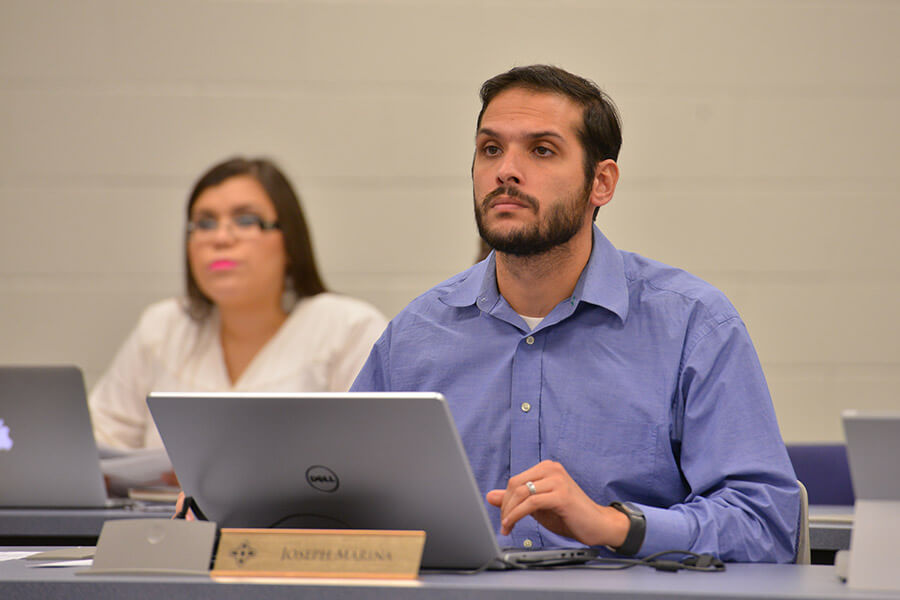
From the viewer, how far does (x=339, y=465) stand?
114 centimetres

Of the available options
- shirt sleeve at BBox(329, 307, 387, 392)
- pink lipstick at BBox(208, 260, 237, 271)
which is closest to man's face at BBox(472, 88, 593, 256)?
shirt sleeve at BBox(329, 307, 387, 392)

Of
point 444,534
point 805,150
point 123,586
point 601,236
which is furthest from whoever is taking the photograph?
point 805,150

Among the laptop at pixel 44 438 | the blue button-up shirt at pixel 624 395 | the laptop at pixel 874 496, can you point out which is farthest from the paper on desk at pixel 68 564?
the laptop at pixel 874 496

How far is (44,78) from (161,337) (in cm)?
104

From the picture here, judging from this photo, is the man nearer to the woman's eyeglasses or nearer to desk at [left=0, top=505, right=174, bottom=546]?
desk at [left=0, top=505, right=174, bottom=546]

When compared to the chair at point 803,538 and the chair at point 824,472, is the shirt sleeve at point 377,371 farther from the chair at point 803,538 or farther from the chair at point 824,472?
the chair at point 824,472

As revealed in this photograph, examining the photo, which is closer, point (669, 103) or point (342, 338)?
point (342, 338)

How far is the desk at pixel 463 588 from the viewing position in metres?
0.96

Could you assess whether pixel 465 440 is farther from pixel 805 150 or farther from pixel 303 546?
pixel 805 150

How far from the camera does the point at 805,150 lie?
3.48 m

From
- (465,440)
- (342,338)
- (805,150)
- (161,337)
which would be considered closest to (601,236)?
(465,440)

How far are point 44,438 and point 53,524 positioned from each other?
164 millimetres

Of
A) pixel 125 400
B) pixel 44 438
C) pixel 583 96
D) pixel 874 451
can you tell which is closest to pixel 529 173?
pixel 583 96

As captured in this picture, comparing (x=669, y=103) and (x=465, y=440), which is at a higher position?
(x=669, y=103)
